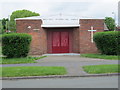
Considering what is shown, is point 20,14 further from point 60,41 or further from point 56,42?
point 60,41

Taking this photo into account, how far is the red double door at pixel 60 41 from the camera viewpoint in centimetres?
2434

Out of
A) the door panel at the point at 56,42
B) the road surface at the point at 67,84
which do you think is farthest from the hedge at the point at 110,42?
the road surface at the point at 67,84

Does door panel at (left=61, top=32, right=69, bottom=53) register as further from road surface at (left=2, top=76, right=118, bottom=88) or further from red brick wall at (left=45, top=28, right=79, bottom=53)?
road surface at (left=2, top=76, right=118, bottom=88)

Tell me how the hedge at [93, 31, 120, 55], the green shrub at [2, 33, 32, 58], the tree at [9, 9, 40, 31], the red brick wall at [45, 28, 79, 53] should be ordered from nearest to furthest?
the green shrub at [2, 33, 32, 58], the hedge at [93, 31, 120, 55], the red brick wall at [45, 28, 79, 53], the tree at [9, 9, 40, 31]

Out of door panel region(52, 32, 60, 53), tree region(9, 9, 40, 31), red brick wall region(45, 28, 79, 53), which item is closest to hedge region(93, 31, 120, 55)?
red brick wall region(45, 28, 79, 53)

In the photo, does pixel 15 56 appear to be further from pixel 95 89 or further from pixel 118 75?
pixel 95 89

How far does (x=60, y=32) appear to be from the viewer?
24344 mm

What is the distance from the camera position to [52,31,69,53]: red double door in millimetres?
24344

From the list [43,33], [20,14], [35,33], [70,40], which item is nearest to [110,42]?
[70,40]

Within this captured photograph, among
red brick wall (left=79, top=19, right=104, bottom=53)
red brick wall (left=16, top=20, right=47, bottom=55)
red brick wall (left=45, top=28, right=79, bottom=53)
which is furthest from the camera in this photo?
red brick wall (left=45, top=28, right=79, bottom=53)

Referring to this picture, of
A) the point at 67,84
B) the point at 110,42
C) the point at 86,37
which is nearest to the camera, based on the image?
the point at 67,84

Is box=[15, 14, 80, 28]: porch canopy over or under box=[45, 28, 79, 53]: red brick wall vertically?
over

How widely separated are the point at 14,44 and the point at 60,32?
7717 millimetres

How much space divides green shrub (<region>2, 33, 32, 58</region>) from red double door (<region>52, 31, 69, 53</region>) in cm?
683
